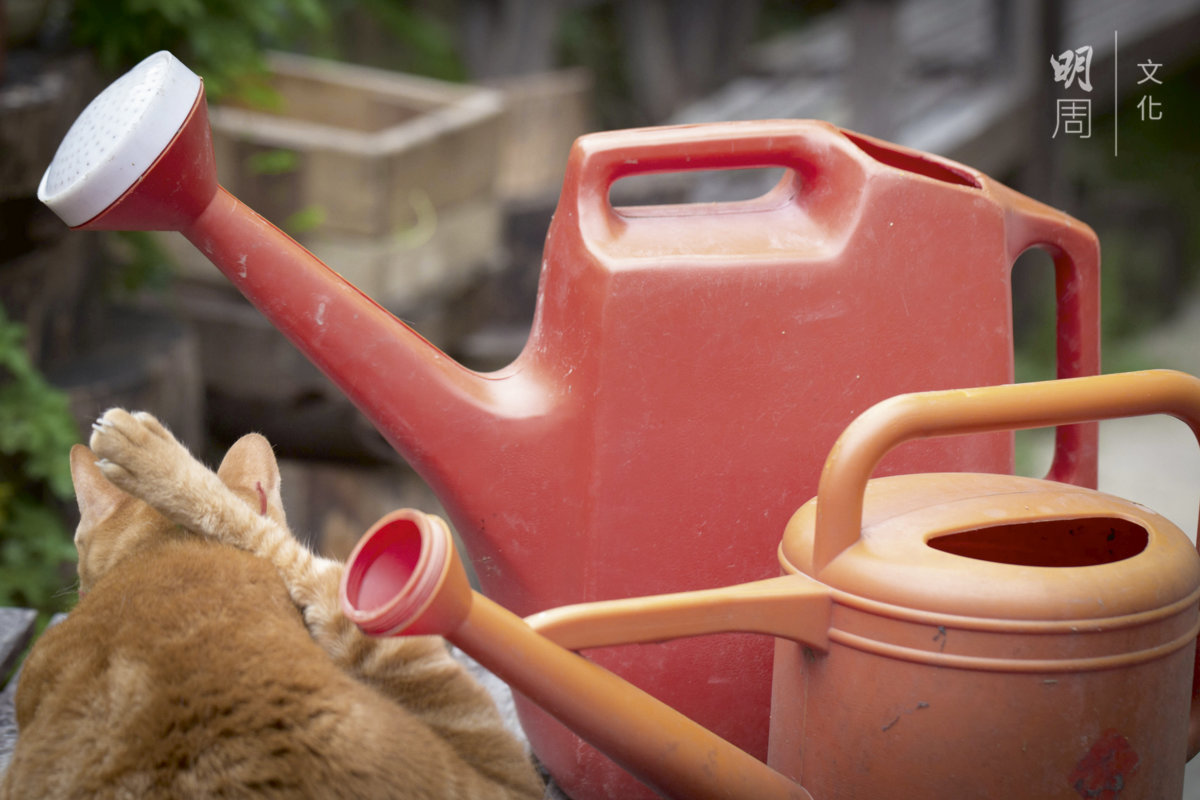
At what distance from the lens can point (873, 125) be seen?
8.91 ft

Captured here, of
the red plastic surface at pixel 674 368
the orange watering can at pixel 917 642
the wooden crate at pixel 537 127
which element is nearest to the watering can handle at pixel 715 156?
the red plastic surface at pixel 674 368

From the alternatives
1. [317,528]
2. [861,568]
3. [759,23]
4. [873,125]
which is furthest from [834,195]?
[759,23]

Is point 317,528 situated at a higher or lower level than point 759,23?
Result: lower

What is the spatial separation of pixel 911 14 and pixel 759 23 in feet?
5.92

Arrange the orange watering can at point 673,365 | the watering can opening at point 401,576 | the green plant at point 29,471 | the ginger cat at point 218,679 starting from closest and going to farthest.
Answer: the watering can opening at point 401,576 → the ginger cat at point 218,679 → the orange watering can at point 673,365 → the green plant at point 29,471

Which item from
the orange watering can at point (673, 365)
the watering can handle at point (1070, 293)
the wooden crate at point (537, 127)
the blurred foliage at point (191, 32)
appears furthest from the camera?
the wooden crate at point (537, 127)

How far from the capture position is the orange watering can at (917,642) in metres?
0.58

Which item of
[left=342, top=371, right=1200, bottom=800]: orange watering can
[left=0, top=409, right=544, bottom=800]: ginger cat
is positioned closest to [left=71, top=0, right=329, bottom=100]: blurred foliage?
[left=0, top=409, right=544, bottom=800]: ginger cat

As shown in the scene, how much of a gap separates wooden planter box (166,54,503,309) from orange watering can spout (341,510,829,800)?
5.86 feet

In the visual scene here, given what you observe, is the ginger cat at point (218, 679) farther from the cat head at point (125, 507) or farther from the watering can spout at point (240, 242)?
the watering can spout at point (240, 242)

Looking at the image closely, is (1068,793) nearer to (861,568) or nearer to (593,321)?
(861,568)

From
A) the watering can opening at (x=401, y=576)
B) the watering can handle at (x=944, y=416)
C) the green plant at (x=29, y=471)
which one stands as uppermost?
the watering can handle at (x=944, y=416)

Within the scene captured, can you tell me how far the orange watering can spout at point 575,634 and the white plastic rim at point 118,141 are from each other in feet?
0.94

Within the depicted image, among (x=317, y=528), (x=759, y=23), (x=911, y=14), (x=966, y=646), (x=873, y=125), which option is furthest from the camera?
(x=759, y=23)
